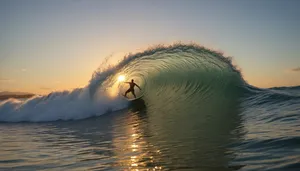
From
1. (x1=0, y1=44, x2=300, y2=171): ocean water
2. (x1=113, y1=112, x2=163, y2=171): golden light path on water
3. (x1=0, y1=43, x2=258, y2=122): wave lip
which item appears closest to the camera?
(x1=113, y1=112, x2=163, y2=171): golden light path on water

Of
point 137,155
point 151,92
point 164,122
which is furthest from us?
point 151,92

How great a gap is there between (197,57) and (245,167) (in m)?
15.1

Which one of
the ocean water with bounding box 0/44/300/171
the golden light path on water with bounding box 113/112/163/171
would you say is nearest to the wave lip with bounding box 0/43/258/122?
the ocean water with bounding box 0/44/300/171

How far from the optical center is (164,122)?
1197 cm

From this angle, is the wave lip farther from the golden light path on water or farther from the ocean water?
the golden light path on water

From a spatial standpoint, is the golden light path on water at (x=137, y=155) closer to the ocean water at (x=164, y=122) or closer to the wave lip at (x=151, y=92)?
the ocean water at (x=164, y=122)

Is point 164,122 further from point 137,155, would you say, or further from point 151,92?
point 151,92

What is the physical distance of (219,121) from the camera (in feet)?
33.2

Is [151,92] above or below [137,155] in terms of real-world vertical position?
above

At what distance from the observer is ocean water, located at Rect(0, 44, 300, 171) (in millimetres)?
5871

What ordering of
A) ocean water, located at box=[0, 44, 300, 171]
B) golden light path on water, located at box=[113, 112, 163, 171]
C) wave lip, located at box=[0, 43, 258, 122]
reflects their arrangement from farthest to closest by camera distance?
Result: 1. wave lip, located at box=[0, 43, 258, 122]
2. ocean water, located at box=[0, 44, 300, 171]
3. golden light path on water, located at box=[113, 112, 163, 171]

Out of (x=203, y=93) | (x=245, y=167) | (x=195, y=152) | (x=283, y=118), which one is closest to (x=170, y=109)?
(x=203, y=93)

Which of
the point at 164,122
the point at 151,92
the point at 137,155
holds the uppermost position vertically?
the point at 151,92

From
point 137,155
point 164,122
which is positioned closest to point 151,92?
point 164,122
